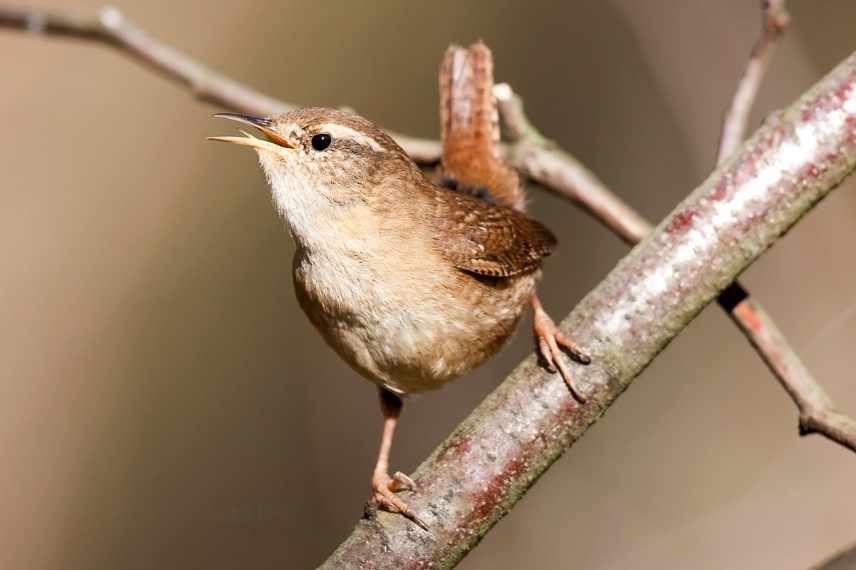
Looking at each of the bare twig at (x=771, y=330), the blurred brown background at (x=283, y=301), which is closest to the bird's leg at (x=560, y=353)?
the bare twig at (x=771, y=330)

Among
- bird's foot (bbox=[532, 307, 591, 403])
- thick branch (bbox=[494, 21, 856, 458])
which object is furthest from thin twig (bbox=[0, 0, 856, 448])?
bird's foot (bbox=[532, 307, 591, 403])

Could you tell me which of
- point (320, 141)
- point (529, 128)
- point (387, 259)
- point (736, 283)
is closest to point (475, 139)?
point (529, 128)

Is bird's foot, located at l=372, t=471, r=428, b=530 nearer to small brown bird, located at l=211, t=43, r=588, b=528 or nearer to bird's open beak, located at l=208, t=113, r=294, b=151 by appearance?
small brown bird, located at l=211, t=43, r=588, b=528

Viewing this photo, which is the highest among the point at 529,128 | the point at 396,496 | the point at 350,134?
the point at 529,128

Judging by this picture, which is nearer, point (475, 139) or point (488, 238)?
point (488, 238)

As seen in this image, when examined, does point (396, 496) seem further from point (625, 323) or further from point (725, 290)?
point (725, 290)

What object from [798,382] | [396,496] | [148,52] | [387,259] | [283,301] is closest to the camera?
[396,496]

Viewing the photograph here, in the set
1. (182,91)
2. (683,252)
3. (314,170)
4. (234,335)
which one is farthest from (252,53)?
(683,252)

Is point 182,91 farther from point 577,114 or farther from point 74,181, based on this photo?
point 577,114
